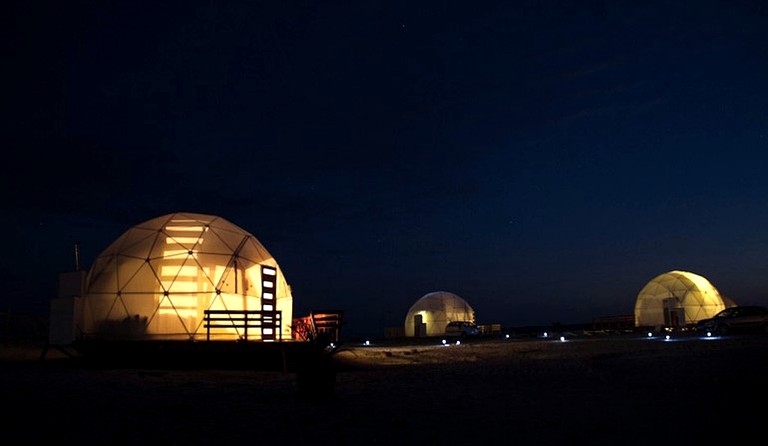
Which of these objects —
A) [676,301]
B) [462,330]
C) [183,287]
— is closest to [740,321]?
[676,301]

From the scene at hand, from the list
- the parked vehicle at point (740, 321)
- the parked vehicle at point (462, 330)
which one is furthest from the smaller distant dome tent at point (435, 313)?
the parked vehicle at point (740, 321)

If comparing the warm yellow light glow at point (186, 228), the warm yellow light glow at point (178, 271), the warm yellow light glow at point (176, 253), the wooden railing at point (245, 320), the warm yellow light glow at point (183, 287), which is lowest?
the wooden railing at point (245, 320)

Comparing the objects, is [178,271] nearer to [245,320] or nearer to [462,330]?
[245,320]

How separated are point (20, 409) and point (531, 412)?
7.07m

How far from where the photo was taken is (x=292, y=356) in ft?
52.6

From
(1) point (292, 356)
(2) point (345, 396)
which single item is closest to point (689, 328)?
(1) point (292, 356)

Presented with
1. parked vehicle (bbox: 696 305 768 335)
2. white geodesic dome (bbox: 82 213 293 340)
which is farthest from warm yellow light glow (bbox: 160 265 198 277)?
parked vehicle (bbox: 696 305 768 335)

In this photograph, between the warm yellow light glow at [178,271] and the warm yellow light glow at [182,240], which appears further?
the warm yellow light glow at [182,240]

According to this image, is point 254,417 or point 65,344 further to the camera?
point 65,344

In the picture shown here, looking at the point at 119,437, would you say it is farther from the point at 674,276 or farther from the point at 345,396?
the point at 674,276

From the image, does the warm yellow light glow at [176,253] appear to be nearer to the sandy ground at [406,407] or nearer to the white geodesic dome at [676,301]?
the sandy ground at [406,407]

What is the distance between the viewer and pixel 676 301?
42.7 metres

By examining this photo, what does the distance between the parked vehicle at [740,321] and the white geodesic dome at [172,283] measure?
24153 millimetres

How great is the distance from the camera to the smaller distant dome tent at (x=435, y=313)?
5112 cm
